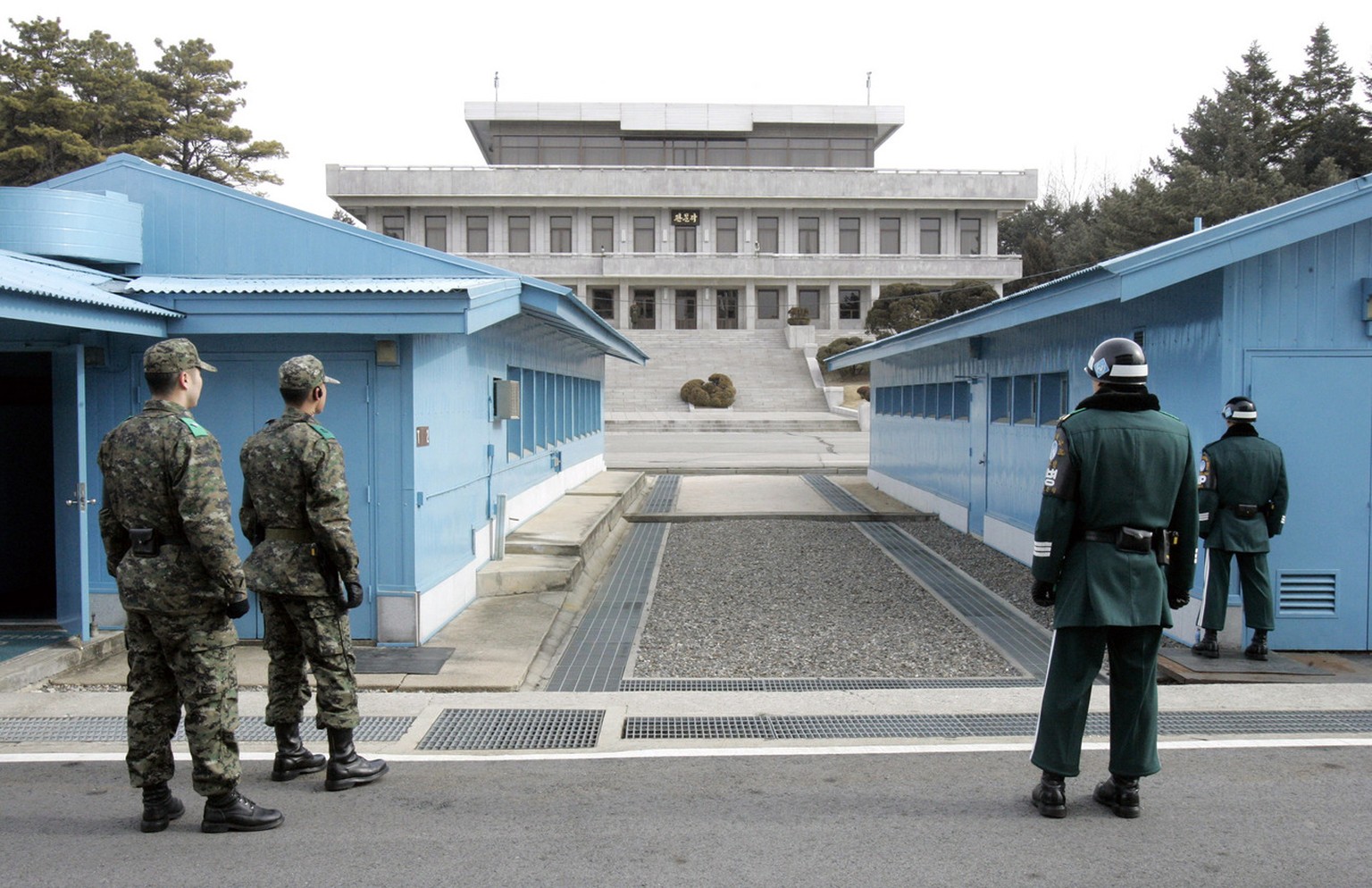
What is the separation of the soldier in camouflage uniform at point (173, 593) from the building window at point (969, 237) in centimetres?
5984

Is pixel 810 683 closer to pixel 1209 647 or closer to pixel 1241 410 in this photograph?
pixel 1209 647

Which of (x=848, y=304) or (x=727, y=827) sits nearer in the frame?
(x=727, y=827)

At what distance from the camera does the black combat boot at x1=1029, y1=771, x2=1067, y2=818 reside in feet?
15.0

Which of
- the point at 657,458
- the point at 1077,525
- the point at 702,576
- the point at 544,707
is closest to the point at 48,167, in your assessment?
the point at 657,458

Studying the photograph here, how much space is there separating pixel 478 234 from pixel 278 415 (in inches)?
A: 2106

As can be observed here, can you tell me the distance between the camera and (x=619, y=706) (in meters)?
6.52

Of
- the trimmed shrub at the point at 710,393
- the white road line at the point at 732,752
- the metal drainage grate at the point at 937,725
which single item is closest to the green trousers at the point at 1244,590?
the metal drainage grate at the point at 937,725

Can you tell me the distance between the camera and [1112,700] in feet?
15.4

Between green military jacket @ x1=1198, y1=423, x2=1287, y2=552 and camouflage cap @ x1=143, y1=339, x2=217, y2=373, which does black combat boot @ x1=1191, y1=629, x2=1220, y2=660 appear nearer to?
green military jacket @ x1=1198, y1=423, x2=1287, y2=552

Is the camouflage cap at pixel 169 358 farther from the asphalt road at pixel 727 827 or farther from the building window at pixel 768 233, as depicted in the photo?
the building window at pixel 768 233

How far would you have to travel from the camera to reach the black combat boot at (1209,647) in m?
7.60

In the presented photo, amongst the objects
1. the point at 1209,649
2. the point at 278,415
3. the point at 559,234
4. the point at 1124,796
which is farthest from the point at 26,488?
the point at 559,234

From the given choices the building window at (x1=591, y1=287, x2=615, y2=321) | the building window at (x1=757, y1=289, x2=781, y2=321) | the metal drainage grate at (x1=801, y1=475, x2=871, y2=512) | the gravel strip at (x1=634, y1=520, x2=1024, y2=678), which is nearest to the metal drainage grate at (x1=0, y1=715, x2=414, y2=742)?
the gravel strip at (x1=634, y1=520, x2=1024, y2=678)

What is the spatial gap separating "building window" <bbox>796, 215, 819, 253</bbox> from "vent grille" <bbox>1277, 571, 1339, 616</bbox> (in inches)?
2122
